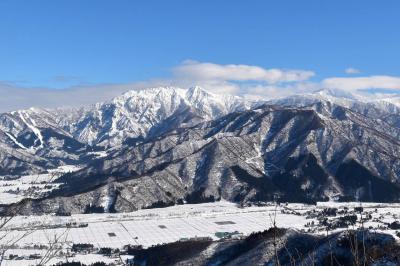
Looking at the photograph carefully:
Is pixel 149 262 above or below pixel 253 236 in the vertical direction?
below

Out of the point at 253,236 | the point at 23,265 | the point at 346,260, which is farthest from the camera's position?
the point at 23,265

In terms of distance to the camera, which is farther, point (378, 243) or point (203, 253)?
point (203, 253)

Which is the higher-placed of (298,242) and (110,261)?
(298,242)

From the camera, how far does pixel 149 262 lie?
175 m

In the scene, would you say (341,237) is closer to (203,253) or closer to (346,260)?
(346,260)

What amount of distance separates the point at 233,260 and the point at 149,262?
139 feet

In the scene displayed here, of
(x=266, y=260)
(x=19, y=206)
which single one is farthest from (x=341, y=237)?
(x=19, y=206)

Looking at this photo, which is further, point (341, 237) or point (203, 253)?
point (203, 253)

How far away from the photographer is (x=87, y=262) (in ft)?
637

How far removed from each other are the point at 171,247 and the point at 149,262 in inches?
511

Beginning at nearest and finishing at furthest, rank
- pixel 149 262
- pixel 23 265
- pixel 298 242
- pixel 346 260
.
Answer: pixel 346 260, pixel 298 242, pixel 149 262, pixel 23 265

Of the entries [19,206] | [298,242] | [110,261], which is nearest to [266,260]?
[298,242]

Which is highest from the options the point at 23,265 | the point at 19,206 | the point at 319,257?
the point at 19,206

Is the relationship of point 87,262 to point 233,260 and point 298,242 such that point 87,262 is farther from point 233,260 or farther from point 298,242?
point 298,242
